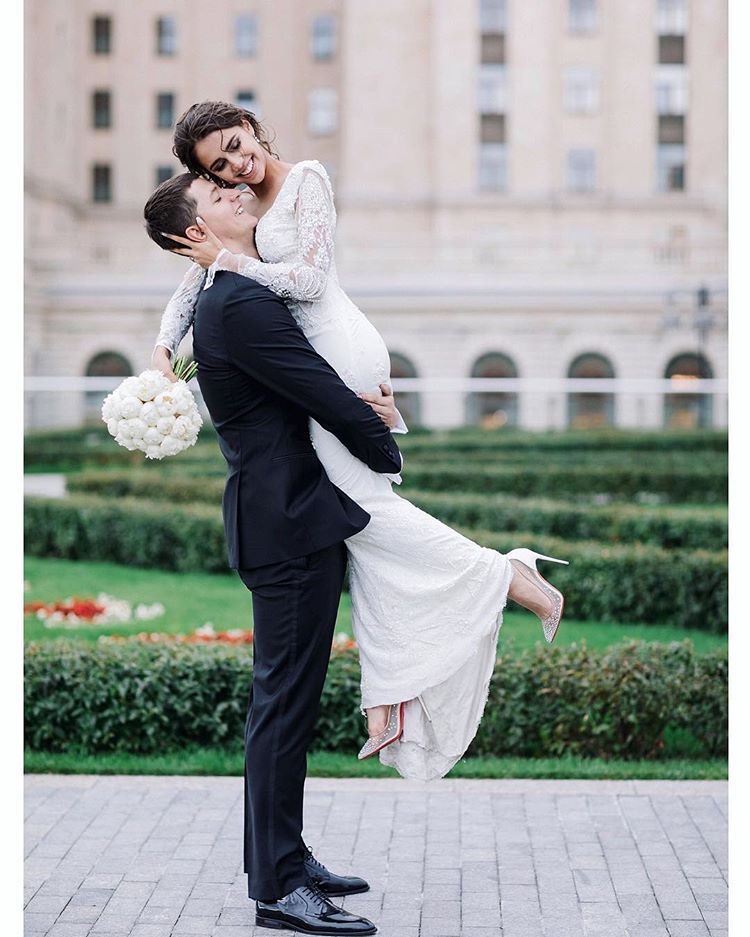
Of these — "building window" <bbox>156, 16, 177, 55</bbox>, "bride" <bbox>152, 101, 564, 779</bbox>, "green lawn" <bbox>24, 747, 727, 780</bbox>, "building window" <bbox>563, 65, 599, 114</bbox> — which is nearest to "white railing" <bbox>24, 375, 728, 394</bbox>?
"building window" <bbox>563, 65, 599, 114</bbox>

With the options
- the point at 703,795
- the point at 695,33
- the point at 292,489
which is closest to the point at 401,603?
the point at 292,489

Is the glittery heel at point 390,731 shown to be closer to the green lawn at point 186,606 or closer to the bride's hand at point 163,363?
the bride's hand at point 163,363

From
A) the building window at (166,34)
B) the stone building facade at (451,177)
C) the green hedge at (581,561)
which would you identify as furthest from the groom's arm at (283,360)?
the building window at (166,34)

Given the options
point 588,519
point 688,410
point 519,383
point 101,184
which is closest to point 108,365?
point 519,383

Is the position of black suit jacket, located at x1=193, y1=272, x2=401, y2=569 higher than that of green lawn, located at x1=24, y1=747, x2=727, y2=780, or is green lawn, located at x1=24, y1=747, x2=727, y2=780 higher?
black suit jacket, located at x1=193, y1=272, x2=401, y2=569

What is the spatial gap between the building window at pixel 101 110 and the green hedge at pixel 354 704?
4472 cm

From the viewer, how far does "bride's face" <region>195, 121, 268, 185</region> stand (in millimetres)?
3316

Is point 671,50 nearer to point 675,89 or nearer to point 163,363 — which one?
point 675,89

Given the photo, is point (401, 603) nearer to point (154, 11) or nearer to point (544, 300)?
point (544, 300)

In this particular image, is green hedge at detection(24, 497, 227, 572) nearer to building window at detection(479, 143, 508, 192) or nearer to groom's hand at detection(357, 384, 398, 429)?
groom's hand at detection(357, 384, 398, 429)

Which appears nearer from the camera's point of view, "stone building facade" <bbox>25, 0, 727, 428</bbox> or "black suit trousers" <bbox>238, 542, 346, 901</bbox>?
"black suit trousers" <bbox>238, 542, 346, 901</bbox>

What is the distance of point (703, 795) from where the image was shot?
4.60m

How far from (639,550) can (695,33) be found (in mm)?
37002

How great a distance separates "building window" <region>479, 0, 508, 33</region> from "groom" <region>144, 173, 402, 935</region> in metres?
39.5
